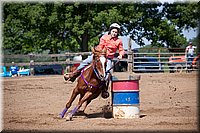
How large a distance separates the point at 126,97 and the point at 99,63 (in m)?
0.86

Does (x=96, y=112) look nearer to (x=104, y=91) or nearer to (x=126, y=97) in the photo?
(x=104, y=91)

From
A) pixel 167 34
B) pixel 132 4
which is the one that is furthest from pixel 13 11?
pixel 167 34

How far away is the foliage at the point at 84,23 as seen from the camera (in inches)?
1200

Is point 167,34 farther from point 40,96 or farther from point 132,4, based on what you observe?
point 40,96

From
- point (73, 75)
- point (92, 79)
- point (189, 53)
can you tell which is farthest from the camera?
point (189, 53)

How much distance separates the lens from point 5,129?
7449mm

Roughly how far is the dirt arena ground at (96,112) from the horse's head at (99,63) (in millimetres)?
916

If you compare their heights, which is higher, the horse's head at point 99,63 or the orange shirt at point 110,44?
the orange shirt at point 110,44

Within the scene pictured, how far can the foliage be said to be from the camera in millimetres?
30469

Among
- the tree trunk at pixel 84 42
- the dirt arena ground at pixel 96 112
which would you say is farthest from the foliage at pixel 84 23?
the dirt arena ground at pixel 96 112

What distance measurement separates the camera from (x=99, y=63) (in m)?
8.15

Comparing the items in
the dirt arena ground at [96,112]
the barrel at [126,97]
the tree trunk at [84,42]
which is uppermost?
the tree trunk at [84,42]

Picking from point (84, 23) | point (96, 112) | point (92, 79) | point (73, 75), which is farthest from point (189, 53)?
point (92, 79)

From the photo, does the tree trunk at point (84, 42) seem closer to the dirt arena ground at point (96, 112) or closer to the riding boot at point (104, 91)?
the dirt arena ground at point (96, 112)
